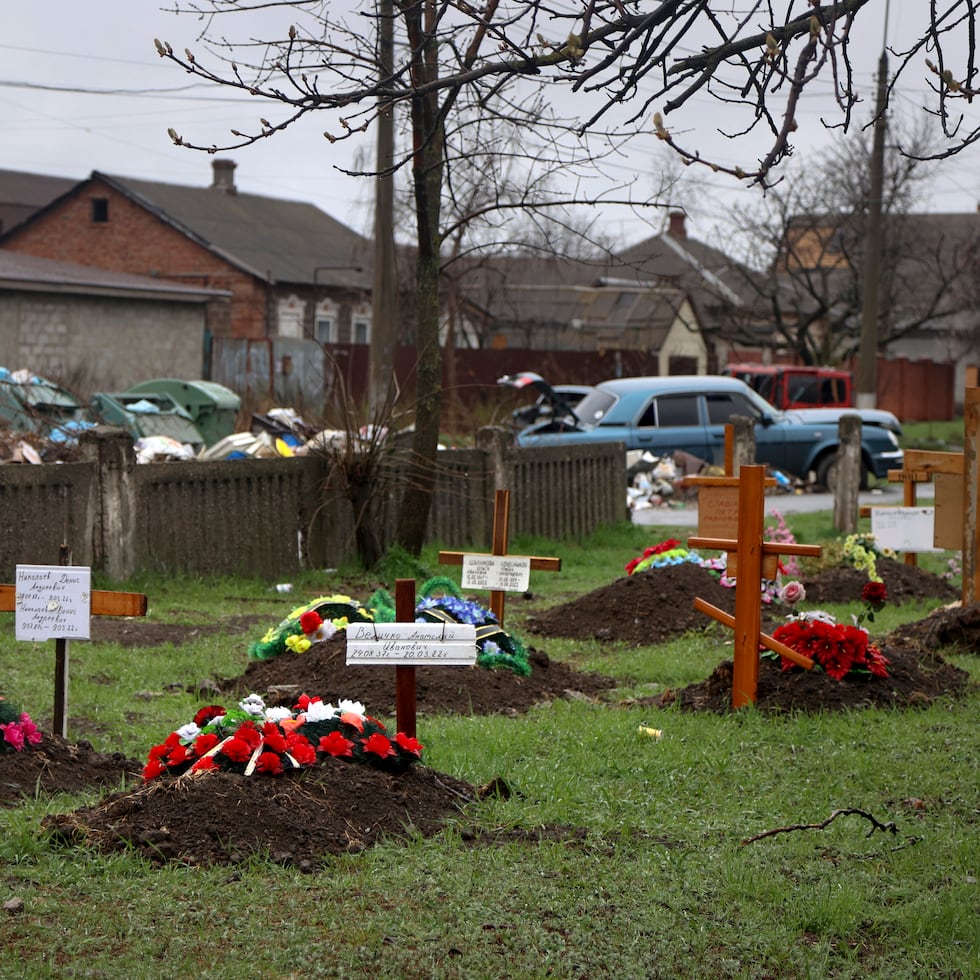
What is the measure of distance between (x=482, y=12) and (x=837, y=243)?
35.2 meters

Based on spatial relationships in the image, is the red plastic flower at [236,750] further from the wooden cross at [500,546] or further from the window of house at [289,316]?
the window of house at [289,316]

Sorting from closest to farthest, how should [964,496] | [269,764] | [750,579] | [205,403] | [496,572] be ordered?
[269,764] < [750,579] < [496,572] < [964,496] < [205,403]

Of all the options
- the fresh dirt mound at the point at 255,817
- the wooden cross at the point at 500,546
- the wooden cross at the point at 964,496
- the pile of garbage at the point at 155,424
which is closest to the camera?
the fresh dirt mound at the point at 255,817

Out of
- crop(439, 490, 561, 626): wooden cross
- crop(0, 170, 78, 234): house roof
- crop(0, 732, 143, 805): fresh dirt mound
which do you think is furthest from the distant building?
crop(0, 170, 78, 234): house roof

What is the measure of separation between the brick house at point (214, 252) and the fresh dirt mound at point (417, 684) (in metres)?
31.6

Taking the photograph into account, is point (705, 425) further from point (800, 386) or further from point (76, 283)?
point (76, 283)

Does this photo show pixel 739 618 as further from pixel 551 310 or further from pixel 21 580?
pixel 551 310

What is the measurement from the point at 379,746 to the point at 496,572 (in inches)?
124

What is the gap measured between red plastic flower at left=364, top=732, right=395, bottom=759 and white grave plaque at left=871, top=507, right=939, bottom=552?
6.22 m

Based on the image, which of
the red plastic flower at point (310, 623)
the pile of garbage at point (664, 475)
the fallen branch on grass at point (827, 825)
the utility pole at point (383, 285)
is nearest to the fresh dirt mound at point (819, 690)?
the fallen branch on grass at point (827, 825)

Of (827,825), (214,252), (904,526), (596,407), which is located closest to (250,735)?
(827,825)

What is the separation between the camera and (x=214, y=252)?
4053 cm

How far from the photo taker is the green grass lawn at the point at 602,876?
13.1ft

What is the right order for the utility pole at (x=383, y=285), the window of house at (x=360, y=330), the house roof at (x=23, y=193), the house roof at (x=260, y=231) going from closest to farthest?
1. the utility pole at (x=383, y=285)
2. the house roof at (x=260, y=231)
3. the window of house at (x=360, y=330)
4. the house roof at (x=23, y=193)
